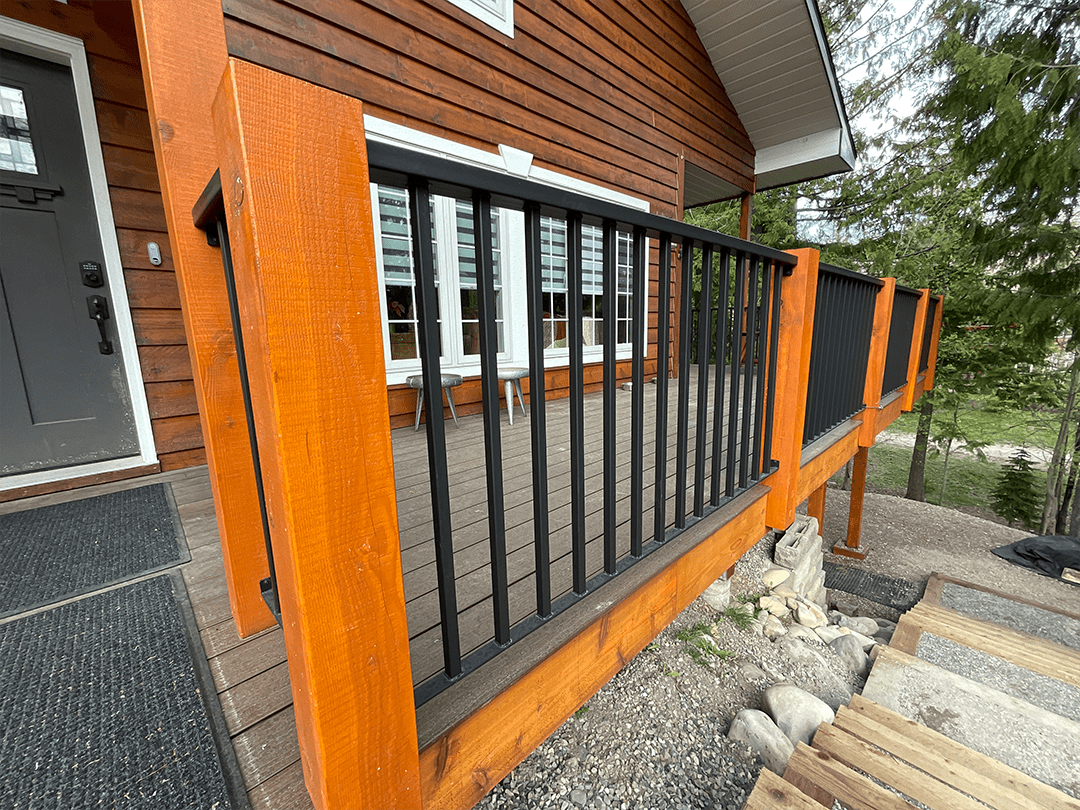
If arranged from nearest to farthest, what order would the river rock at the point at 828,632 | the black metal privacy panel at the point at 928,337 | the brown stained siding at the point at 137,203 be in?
1. the brown stained siding at the point at 137,203
2. the river rock at the point at 828,632
3. the black metal privacy panel at the point at 928,337

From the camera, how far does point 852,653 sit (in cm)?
337

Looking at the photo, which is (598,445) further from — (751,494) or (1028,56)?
(1028,56)

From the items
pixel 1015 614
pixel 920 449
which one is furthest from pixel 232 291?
pixel 920 449

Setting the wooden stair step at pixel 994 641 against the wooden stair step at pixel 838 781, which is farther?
the wooden stair step at pixel 994 641

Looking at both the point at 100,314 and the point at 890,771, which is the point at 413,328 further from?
the point at 890,771

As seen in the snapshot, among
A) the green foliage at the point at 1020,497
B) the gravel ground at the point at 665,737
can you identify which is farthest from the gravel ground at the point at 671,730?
the green foliage at the point at 1020,497

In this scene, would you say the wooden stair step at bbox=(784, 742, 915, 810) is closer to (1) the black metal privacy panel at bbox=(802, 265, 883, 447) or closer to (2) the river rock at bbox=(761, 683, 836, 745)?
(2) the river rock at bbox=(761, 683, 836, 745)

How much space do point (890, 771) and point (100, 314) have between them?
4.35m

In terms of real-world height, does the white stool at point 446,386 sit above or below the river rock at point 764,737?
above

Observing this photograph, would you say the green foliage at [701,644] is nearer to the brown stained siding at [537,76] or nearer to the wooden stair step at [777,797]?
the wooden stair step at [777,797]

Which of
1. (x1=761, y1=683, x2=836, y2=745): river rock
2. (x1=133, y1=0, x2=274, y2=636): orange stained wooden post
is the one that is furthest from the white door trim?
(x1=761, y1=683, x2=836, y2=745): river rock

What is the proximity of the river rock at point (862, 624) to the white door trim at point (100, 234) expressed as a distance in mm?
5556

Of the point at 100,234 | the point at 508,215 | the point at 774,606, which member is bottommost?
the point at 774,606

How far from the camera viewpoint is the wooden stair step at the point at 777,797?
5.71 feet
